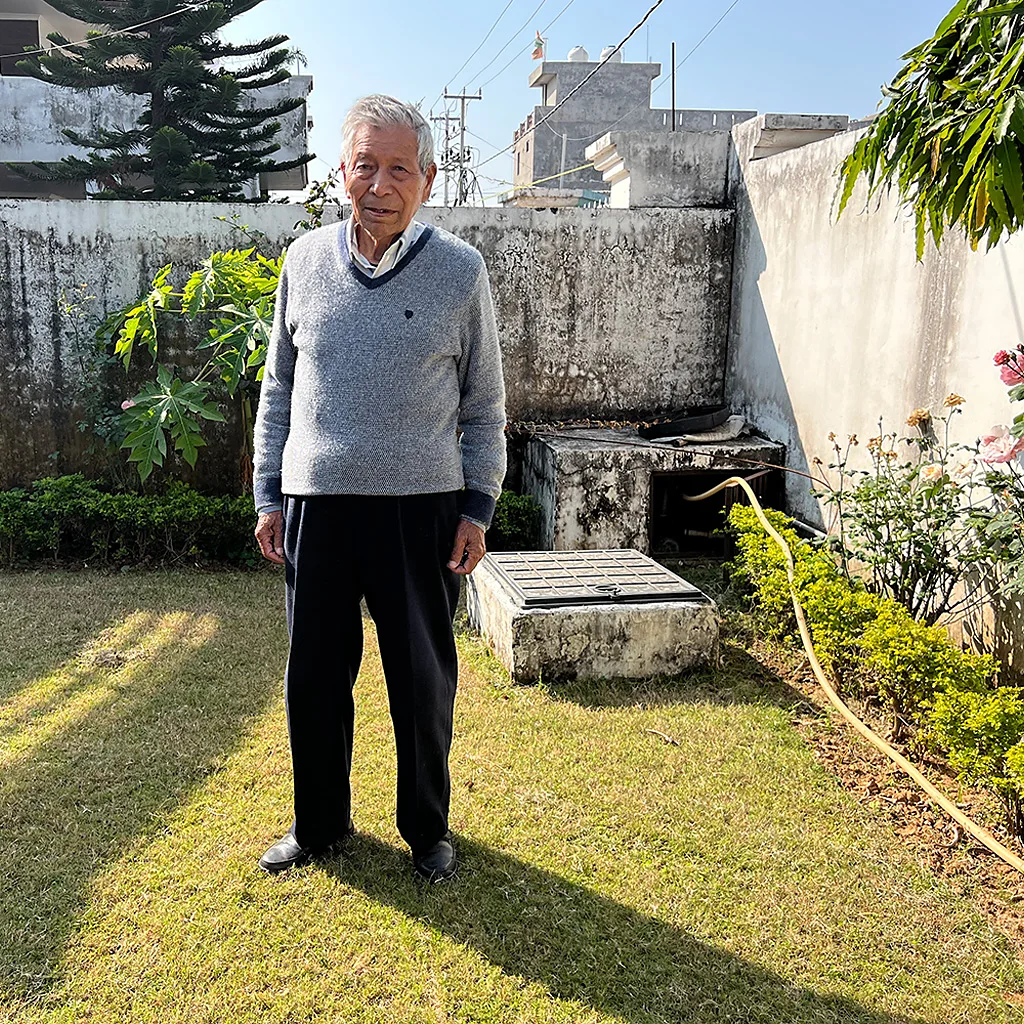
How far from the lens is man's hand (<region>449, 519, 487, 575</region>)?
92.2 inches

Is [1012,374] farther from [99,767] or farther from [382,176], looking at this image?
[99,767]

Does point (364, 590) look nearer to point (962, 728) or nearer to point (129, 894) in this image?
point (129, 894)

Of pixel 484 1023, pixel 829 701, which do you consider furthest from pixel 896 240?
pixel 484 1023

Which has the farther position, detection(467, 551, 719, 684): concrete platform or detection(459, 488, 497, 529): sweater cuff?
detection(467, 551, 719, 684): concrete platform

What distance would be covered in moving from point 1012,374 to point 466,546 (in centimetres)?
198

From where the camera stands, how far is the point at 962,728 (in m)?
2.74

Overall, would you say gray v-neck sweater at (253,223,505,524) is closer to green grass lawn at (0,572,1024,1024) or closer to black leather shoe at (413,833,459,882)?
black leather shoe at (413,833,459,882)

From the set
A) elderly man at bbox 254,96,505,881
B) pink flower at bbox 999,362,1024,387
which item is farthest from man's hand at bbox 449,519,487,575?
pink flower at bbox 999,362,1024,387

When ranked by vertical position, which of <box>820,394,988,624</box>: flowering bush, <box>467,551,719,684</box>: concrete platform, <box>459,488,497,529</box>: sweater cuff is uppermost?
<box>459,488,497,529</box>: sweater cuff

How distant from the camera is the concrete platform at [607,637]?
3.69m

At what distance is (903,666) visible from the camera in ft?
10.2

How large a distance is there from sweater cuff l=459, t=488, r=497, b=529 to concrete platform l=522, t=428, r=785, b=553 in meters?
2.70

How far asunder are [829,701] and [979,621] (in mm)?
626

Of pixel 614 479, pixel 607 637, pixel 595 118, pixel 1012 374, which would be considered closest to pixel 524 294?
pixel 614 479
